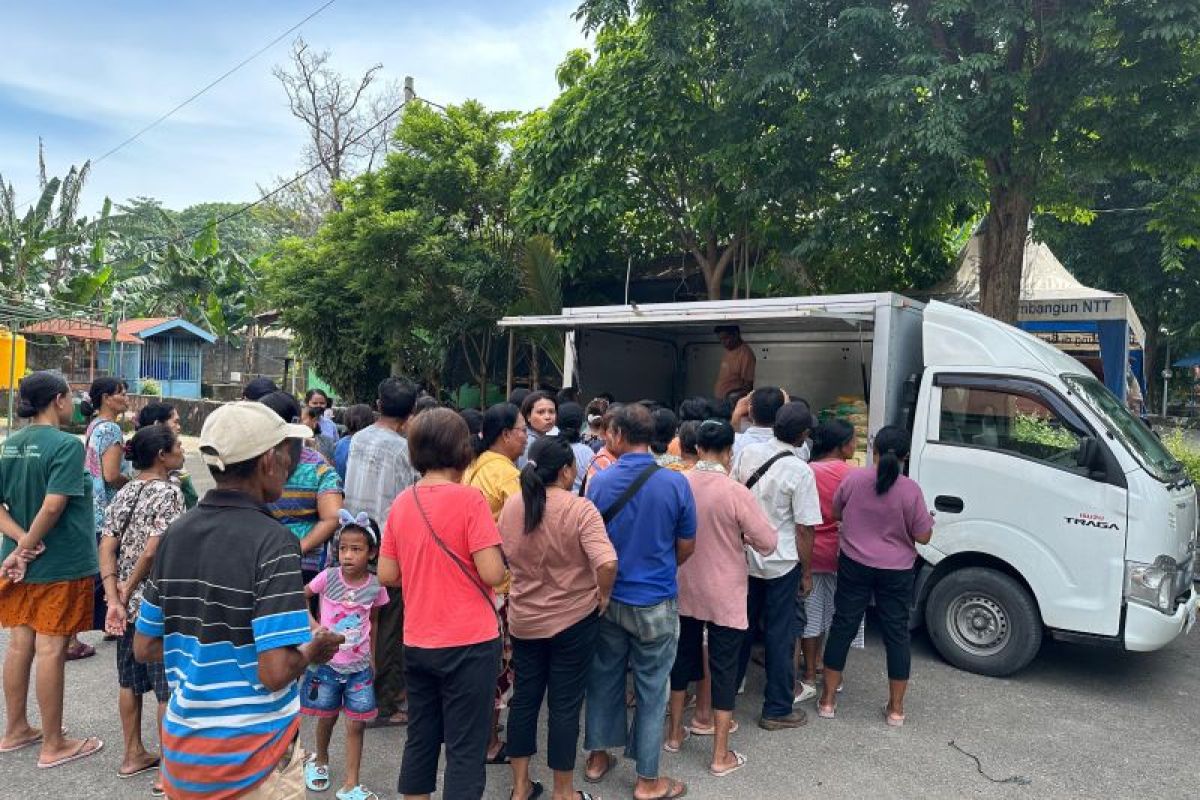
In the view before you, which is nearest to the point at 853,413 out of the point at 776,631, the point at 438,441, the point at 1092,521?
the point at 1092,521

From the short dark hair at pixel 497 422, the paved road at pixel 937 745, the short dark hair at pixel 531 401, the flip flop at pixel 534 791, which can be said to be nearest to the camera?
the flip flop at pixel 534 791

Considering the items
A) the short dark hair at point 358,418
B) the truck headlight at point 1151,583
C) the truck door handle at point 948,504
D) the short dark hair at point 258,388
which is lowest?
the truck headlight at point 1151,583

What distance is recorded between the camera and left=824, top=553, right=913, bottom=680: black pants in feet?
13.4

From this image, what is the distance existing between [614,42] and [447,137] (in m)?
3.21

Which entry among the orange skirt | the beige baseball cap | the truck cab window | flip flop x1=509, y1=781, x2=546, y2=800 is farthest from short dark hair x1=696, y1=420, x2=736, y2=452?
the orange skirt

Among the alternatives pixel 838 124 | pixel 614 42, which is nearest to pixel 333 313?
pixel 614 42

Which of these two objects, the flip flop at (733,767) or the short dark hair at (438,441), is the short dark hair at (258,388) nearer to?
the short dark hair at (438,441)

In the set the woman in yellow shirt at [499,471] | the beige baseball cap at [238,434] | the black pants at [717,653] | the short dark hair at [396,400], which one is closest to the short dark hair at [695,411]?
the woman in yellow shirt at [499,471]

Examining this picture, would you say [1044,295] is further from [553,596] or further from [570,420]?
[553,596]

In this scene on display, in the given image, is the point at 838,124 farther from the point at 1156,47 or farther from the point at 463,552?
the point at 463,552

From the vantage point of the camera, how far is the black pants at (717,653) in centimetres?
352

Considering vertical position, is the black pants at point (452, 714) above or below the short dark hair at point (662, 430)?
below

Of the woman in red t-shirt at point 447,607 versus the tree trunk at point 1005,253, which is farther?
the tree trunk at point 1005,253

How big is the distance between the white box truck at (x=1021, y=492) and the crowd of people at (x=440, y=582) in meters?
0.93
